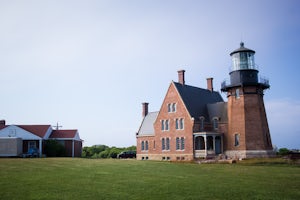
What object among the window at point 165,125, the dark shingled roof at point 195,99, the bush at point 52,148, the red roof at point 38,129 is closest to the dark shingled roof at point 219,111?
the dark shingled roof at point 195,99

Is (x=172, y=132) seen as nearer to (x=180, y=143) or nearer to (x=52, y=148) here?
(x=180, y=143)

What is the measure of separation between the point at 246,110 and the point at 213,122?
6.21 m

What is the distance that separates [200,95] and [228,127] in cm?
755

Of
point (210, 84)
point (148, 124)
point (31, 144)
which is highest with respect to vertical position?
→ point (210, 84)

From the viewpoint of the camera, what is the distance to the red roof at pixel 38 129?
147 feet

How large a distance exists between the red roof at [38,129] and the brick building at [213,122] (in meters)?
13.7

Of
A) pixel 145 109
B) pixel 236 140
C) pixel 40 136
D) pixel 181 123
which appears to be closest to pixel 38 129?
pixel 40 136

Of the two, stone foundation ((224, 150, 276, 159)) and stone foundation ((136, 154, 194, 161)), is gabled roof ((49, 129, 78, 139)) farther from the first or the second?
stone foundation ((224, 150, 276, 159))

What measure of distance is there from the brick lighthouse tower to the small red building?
2307cm

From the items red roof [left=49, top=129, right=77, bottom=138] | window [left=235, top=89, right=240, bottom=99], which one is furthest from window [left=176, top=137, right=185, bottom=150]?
red roof [left=49, top=129, right=77, bottom=138]

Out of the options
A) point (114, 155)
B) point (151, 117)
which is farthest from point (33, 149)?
point (151, 117)

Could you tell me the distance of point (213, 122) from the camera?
41.3 m

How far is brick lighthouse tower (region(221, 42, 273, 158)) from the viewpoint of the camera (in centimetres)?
3575

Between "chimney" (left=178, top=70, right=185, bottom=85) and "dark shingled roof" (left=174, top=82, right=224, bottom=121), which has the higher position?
"chimney" (left=178, top=70, right=185, bottom=85)
